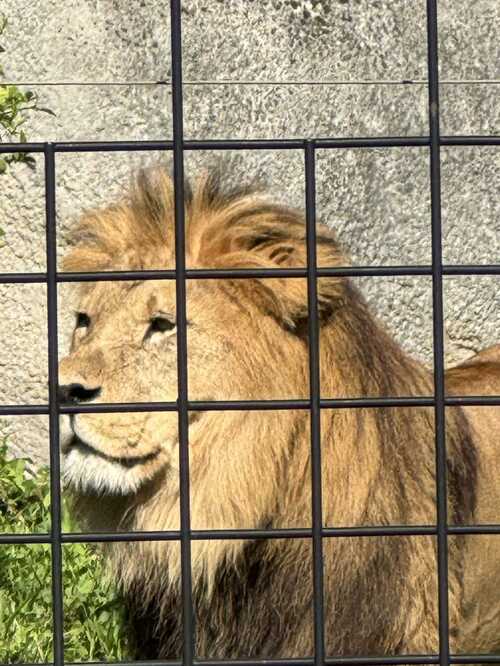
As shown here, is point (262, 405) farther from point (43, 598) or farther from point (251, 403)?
point (43, 598)

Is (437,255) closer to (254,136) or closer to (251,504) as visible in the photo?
(251,504)

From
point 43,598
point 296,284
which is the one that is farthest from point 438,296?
point 43,598

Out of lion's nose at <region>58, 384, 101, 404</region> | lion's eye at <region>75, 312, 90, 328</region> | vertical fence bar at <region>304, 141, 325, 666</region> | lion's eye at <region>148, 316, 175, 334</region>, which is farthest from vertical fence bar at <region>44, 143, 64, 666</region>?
lion's eye at <region>75, 312, 90, 328</region>

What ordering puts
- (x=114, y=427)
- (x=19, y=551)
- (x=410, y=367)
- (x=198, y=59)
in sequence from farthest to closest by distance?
1. (x=198, y=59)
2. (x=19, y=551)
3. (x=410, y=367)
4. (x=114, y=427)

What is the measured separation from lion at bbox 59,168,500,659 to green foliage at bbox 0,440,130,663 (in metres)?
0.30

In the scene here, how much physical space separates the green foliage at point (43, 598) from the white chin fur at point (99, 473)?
580 millimetres

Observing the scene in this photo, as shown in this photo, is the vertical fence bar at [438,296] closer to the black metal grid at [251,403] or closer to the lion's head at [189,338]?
the black metal grid at [251,403]

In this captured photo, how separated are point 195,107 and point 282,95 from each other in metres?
0.29

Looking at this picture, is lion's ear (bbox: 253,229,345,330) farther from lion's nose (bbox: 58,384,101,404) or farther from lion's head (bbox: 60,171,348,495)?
lion's nose (bbox: 58,384,101,404)

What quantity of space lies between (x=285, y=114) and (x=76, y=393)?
1.99m

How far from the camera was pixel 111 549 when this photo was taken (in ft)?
11.8

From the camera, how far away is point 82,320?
11.2 ft

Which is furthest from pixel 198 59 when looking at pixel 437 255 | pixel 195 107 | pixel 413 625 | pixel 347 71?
pixel 437 255

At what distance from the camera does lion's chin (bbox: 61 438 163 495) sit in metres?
3.19
